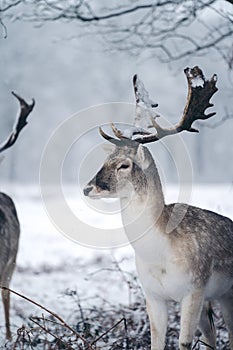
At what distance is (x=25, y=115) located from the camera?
21.0 feet

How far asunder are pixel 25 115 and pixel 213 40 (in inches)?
97.0

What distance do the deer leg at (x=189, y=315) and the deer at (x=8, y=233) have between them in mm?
2413

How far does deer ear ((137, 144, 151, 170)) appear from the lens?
4609 millimetres

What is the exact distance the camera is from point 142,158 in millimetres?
4617

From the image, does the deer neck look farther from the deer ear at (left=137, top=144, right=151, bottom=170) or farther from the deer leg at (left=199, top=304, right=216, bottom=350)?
the deer leg at (left=199, top=304, right=216, bottom=350)

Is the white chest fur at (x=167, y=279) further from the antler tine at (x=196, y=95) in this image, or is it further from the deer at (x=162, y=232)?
the antler tine at (x=196, y=95)

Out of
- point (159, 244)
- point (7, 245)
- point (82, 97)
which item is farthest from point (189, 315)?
point (82, 97)

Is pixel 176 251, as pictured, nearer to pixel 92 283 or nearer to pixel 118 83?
pixel 92 283

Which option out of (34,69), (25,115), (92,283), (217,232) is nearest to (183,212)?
(217,232)

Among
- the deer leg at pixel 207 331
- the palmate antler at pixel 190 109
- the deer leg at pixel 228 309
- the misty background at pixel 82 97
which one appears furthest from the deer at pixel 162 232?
the misty background at pixel 82 97

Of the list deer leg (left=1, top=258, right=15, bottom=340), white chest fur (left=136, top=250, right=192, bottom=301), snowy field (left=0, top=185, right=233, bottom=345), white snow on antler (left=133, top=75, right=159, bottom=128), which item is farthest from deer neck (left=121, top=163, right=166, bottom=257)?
deer leg (left=1, top=258, right=15, bottom=340)

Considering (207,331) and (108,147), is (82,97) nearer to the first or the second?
(207,331)

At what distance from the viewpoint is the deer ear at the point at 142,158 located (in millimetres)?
4609

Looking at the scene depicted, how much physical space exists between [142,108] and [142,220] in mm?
908
